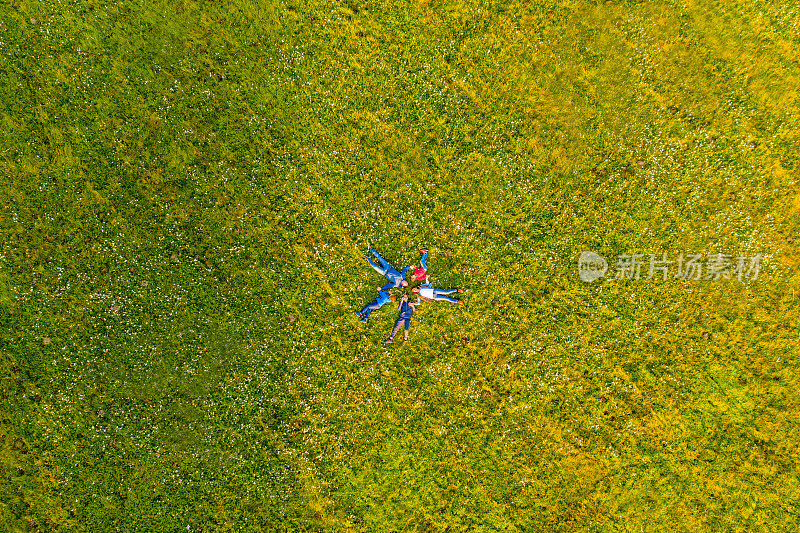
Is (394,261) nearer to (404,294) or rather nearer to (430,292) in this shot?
(404,294)

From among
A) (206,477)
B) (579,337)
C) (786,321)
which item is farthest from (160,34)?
(786,321)

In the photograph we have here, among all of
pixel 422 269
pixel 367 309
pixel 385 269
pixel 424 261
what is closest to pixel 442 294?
pixel 422 269

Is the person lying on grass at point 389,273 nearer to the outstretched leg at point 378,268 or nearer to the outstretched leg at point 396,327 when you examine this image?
the outstretched leg at point 378,268

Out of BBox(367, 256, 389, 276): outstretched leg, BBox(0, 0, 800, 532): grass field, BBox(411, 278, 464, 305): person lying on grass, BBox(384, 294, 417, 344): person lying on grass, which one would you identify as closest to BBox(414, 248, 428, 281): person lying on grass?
BBox(411, 278, 464, 305): person lying on grass

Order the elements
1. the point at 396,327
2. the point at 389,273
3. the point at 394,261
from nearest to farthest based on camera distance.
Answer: the point at 389,273
the point at 396,327
the point at 394,261

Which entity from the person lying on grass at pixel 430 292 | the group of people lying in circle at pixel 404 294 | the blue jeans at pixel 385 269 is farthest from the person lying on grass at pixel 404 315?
the blue jeans at pixel 385 269

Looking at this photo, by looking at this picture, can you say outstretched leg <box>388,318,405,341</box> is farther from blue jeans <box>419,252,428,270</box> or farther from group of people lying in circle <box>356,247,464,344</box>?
blue jeans <box>419,252,428,270</box>
